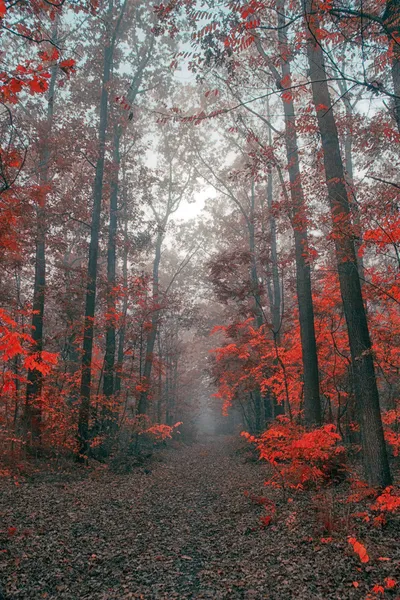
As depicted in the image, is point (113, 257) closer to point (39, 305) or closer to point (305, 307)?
point (39, 305)

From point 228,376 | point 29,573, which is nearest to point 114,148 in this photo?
point 228,376

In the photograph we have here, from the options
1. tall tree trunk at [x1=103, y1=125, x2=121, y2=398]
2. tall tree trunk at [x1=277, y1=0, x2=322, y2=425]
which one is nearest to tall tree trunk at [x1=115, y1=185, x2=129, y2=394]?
tall tree trunk at [x1=103, y1=125, x2=121, y2=398]

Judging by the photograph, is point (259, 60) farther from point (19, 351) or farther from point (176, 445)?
point (176, 445)

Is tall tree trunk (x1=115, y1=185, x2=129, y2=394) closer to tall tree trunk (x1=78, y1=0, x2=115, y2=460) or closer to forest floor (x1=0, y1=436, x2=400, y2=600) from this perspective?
tall tree trunk (x1=78, y1=0, x2=115, y2=460)

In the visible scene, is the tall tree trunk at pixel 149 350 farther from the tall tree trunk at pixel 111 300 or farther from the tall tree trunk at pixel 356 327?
the tall tree trunk at pixel 356 327

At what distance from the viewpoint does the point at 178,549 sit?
478 cm

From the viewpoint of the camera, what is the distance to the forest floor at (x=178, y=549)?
11.8 feet

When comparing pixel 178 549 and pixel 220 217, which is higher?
pixel 220 217

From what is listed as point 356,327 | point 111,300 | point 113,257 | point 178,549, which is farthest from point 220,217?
point 178,549

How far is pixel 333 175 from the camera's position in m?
6.80

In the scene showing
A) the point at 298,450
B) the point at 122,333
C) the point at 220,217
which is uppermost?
the point at 220,217

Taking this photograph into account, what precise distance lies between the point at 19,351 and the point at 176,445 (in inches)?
742

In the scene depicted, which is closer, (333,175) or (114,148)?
(333,175)

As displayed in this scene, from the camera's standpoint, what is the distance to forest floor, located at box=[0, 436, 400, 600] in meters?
3.60
